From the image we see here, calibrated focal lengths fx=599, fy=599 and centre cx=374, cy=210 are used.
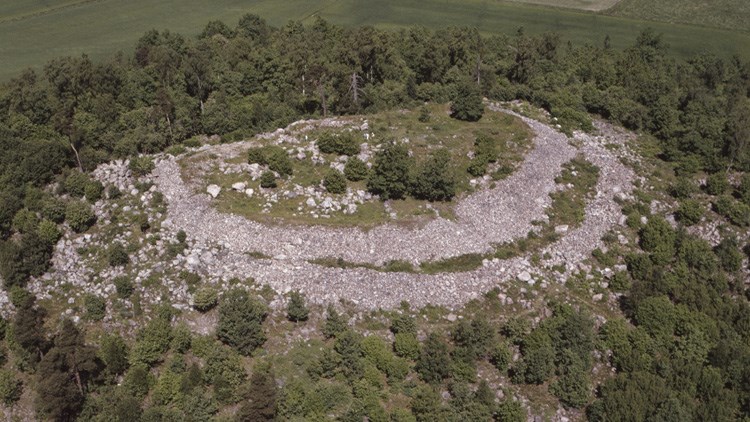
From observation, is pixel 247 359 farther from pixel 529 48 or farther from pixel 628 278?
pixel 529 48

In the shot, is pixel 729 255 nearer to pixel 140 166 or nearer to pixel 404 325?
pixel 404 325

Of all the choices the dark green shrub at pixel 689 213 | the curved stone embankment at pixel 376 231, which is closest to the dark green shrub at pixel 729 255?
the dark green shrub at pixel 689 213

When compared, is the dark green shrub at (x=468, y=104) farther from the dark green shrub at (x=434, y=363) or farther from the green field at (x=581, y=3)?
the green field at (x=581, y=3)

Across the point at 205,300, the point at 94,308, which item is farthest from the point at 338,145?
the point at 94,308

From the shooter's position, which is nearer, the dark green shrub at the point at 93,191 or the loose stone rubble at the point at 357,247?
the loose stone rubble at the point at 357,247

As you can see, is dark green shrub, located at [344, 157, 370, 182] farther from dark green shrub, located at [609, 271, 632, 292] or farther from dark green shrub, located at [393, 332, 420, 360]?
dark green shrub, located at [609, 271, 632, 292]

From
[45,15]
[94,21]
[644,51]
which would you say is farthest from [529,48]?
[45,15]
